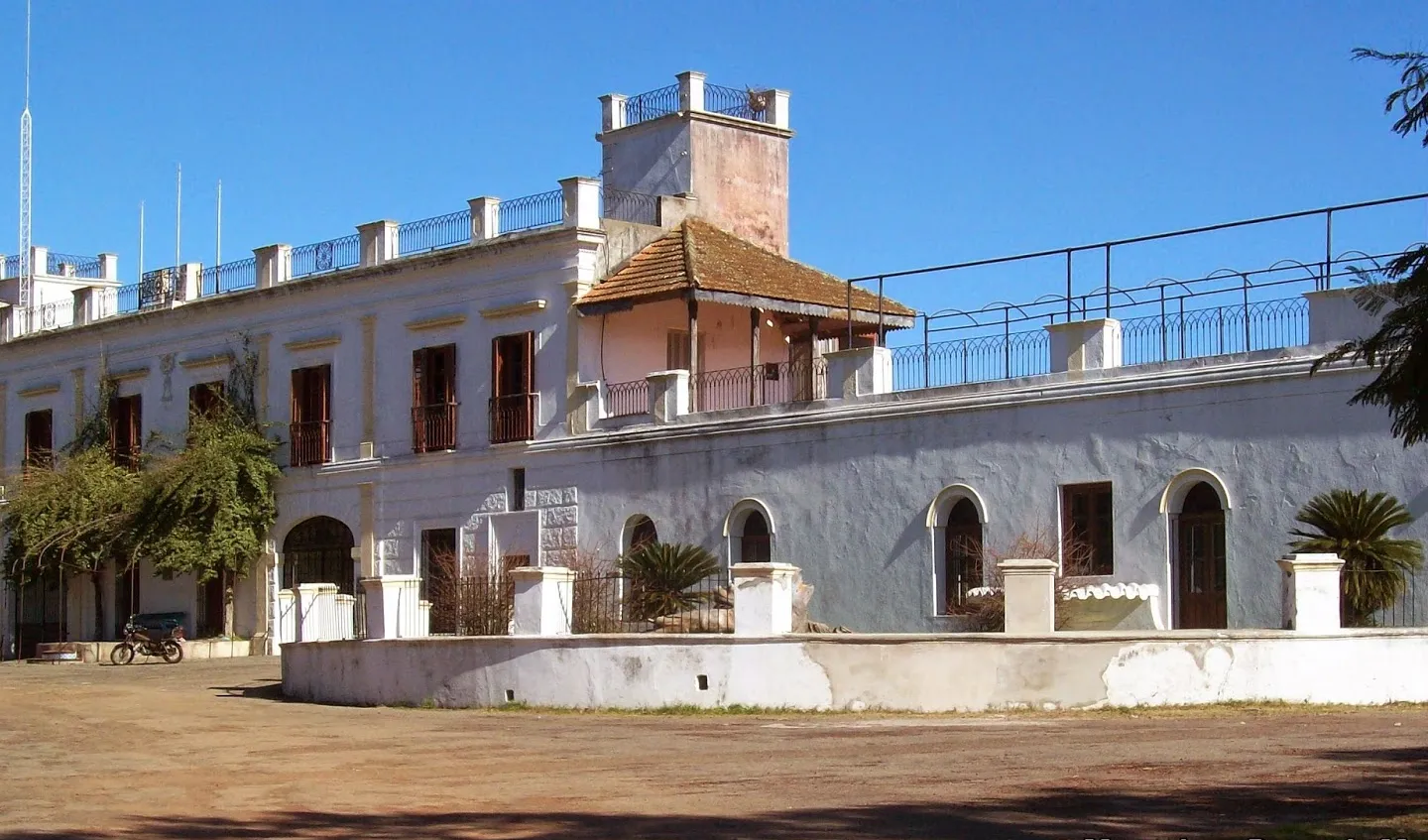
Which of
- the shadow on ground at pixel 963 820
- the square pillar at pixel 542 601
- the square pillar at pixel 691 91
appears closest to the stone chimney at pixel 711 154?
the square pillar at pixel 691 91

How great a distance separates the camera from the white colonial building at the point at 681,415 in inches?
937

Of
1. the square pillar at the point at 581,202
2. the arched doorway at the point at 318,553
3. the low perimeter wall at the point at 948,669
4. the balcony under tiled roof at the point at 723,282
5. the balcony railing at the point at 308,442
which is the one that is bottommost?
the low perimeter wall at the point at 948,669

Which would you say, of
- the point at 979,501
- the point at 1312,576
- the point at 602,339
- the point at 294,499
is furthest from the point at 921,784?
the point at 294,499

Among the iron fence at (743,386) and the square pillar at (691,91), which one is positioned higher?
the square pillar at (691,91)

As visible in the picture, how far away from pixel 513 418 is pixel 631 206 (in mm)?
4566

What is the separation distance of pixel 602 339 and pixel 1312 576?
14125mm

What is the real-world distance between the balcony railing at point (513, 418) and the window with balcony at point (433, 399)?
39.9 inches

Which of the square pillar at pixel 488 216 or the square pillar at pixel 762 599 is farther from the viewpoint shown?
the square pillar at pixel 488 216

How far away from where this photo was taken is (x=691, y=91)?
35.4 m

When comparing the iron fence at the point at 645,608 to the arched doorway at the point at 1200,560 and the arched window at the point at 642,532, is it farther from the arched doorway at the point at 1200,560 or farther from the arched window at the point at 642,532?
the arched doorway at the point at 1200,560

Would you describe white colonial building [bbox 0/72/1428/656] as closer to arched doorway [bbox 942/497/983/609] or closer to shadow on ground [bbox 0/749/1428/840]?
arched doorway [bbox 942/497/983/609]

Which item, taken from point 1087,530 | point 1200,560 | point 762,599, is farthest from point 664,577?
point 1200,560

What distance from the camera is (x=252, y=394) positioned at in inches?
1470

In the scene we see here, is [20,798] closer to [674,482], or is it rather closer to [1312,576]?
[1312,576]
